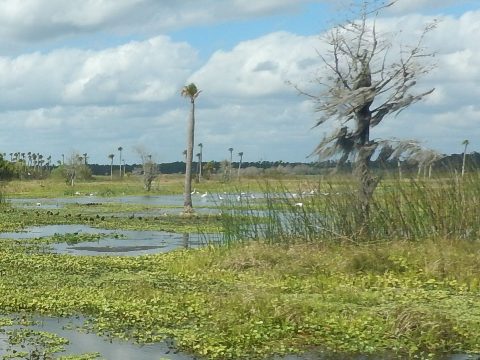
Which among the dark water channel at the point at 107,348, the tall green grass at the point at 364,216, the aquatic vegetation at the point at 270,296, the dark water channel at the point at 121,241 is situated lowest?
the dark water channel at the point at 121,241

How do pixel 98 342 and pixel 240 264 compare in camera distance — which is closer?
pixel 98 342

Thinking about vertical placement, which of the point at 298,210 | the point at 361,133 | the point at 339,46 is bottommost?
the point at 298,210

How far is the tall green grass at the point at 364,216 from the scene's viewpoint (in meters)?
14.5

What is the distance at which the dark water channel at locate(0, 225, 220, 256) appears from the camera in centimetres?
2034

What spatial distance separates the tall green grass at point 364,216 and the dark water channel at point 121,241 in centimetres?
229

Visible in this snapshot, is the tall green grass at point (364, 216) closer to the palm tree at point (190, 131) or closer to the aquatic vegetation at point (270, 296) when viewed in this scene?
the aquatic vegetation at point (270, 296)

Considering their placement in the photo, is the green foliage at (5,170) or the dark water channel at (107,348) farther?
the green foliage at (5,170)

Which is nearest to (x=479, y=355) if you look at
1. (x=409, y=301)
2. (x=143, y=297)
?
(x=409, y=301)

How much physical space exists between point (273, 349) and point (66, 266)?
7824 mm

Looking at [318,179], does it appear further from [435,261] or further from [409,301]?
[409,301]

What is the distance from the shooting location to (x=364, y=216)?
613 inches

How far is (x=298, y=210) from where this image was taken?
16.0 meters

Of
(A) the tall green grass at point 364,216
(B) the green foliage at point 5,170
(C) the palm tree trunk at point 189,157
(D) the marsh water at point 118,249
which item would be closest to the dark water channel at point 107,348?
(D) the marsh water at point 118,249

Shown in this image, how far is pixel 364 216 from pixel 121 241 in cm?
1004
